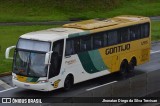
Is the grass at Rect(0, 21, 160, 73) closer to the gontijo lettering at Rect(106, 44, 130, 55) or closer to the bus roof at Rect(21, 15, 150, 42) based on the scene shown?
the bus roof at Rect(21, 15, 150, 42)

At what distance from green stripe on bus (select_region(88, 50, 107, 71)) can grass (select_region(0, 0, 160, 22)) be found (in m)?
30.7

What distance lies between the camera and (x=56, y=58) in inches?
870

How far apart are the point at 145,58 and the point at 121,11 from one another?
37.5m

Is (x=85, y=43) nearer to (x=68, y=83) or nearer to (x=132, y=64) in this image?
(x=68, y=83)

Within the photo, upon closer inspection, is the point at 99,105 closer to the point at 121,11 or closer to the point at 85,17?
the point at 85,17

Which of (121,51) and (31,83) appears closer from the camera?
(31,83)

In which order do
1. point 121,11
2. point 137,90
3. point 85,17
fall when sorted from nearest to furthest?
point 137,90, point 85,17, point 121,11

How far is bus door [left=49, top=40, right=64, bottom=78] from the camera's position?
2189 centimetres

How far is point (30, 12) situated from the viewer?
2367 inches

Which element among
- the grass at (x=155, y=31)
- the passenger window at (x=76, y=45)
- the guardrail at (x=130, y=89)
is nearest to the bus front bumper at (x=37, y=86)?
Answer: the passenger window at (x=76, y=45)

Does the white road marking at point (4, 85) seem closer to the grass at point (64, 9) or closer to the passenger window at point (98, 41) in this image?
the passenger window at point (98, 41)

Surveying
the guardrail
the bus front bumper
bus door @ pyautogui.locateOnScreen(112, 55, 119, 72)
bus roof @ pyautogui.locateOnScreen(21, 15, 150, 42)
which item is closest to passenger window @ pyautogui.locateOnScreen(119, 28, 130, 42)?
bus roof @ pyautogui.locateOnScreen(21, 15, 150, 42)

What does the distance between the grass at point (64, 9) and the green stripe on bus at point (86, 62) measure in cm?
3104

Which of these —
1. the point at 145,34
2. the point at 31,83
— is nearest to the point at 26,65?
the point at 31,83
